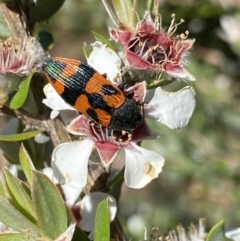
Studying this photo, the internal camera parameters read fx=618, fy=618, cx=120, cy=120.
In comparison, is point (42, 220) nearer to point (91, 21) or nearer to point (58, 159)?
point (58, 159)

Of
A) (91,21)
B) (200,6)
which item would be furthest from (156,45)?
(91,21)

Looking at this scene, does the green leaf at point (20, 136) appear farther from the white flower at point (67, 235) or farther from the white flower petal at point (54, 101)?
the white flower at point (67, 235)

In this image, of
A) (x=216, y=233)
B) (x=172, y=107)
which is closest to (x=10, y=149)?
(x=172, y=107)

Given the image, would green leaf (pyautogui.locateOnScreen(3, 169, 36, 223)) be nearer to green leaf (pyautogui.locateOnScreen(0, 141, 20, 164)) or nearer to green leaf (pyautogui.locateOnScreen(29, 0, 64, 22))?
green leaf (pyautogui.locateOnScreen(0, 141, 20, 164))

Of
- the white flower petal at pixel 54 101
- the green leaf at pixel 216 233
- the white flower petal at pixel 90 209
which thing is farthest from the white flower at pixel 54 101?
the green leaf at pixel 216 233

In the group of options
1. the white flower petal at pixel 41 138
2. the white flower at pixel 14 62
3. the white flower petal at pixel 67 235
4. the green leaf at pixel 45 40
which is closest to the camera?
the white flower petal at pixel 67 235

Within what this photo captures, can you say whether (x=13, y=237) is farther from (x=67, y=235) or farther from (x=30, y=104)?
(x=30, y=104)
